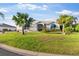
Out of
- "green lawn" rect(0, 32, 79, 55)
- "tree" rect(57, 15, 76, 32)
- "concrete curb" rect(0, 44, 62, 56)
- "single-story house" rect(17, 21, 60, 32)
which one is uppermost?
"tree" rect(57, 15, 76, 32)

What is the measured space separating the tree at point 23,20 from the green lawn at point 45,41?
9cm

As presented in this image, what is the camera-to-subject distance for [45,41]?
8.48 ft

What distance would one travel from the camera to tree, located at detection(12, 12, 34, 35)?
8.36ft

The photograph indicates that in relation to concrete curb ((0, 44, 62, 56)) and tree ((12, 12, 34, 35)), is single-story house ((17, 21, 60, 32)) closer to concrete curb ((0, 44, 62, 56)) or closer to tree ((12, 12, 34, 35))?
tree ((12, 12, 34, 35))

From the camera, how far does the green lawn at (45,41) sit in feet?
8.31

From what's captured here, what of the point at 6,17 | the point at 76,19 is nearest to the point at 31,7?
the point at 6,17

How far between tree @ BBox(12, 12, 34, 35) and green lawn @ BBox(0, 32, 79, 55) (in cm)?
9

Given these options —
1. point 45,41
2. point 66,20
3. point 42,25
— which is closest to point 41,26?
point 42,25

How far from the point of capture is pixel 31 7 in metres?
2.54

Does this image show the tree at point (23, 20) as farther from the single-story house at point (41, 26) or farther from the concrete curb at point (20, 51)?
the concrete curb at point (20, 51)

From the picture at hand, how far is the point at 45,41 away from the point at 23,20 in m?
0.31

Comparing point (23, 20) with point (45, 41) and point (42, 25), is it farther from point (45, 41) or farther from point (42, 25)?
point (45, 41)

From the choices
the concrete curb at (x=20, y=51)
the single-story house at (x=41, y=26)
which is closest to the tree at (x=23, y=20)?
the single-story house at (x=41, y=26)

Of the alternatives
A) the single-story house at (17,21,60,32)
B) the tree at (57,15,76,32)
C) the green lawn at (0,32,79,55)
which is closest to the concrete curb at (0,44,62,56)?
the green lawn at (0,32,79,55)
